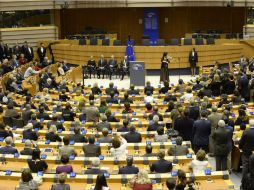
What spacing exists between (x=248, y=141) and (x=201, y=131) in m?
1.49

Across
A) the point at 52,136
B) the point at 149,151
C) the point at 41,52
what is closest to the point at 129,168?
the point at 149,151

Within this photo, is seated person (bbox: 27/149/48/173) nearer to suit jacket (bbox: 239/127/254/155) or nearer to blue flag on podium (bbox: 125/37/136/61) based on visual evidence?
suit jacket (bbox: 239/127/254/155)

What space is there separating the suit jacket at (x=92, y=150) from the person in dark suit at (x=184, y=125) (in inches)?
111

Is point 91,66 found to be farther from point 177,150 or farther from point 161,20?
point 177,150

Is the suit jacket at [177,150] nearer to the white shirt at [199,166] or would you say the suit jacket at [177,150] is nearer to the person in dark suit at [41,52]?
the white shirt at [199,166]

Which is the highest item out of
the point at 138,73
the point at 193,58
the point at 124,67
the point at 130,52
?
the point at 130,52

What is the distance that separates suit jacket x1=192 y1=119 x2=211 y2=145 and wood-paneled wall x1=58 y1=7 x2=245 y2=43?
22.8 metres

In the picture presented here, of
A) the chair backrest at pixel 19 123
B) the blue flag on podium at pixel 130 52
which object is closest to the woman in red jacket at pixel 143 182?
the chair backrest at pixel 19 123

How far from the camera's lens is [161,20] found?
114 feet

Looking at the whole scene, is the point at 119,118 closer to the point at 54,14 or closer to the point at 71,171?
the point at 71,171

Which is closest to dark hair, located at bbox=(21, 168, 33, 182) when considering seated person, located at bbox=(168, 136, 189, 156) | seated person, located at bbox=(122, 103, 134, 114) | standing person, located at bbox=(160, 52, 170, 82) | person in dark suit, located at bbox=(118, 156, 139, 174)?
person in dark suit, located at bbox=(118, 156, 139, 174)

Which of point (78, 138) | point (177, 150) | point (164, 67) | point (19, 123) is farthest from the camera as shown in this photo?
point (164, 67)

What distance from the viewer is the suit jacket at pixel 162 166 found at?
32.4ft

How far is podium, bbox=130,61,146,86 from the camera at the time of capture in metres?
23.6
